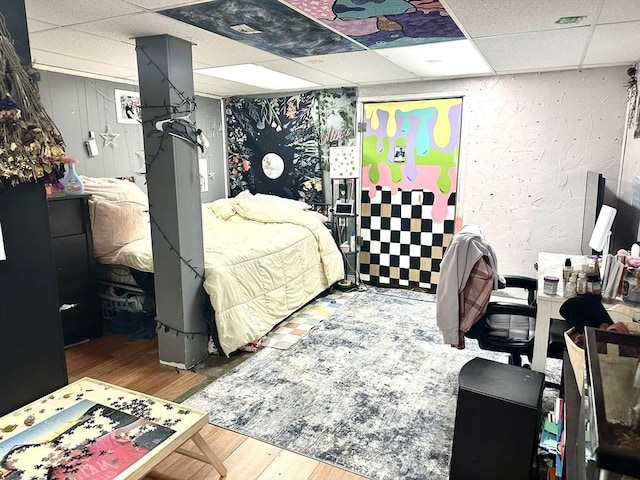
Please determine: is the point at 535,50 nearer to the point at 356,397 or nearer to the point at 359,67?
the point at 359,67

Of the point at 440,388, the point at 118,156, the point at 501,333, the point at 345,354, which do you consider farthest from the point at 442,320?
the point at 118,156

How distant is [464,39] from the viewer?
268cm

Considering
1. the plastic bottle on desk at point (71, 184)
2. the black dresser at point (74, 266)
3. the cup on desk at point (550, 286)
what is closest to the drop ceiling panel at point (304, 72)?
the plastic bottle on desk at point (71, 184)

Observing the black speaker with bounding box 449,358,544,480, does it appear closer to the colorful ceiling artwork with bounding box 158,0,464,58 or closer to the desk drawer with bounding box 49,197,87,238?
the colorful ceiling artwork with bounding box 158,0,464,58

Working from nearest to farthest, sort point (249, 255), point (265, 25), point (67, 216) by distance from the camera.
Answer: point (265, 25) < point (67, 216) < point (249, 255)

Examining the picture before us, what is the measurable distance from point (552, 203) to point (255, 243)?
2.62m

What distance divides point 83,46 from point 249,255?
174 centimetres

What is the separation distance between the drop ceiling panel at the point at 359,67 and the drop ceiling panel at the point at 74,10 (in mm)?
1367

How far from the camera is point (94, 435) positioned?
1.72 m

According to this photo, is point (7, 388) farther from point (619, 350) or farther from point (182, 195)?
point (619, 350)

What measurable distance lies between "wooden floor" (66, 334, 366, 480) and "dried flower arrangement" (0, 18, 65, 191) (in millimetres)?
1418

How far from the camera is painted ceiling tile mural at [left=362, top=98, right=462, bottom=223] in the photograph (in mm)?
4207

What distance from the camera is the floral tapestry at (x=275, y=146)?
482cm

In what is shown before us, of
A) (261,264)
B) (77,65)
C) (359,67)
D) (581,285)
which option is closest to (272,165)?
(359,67)
